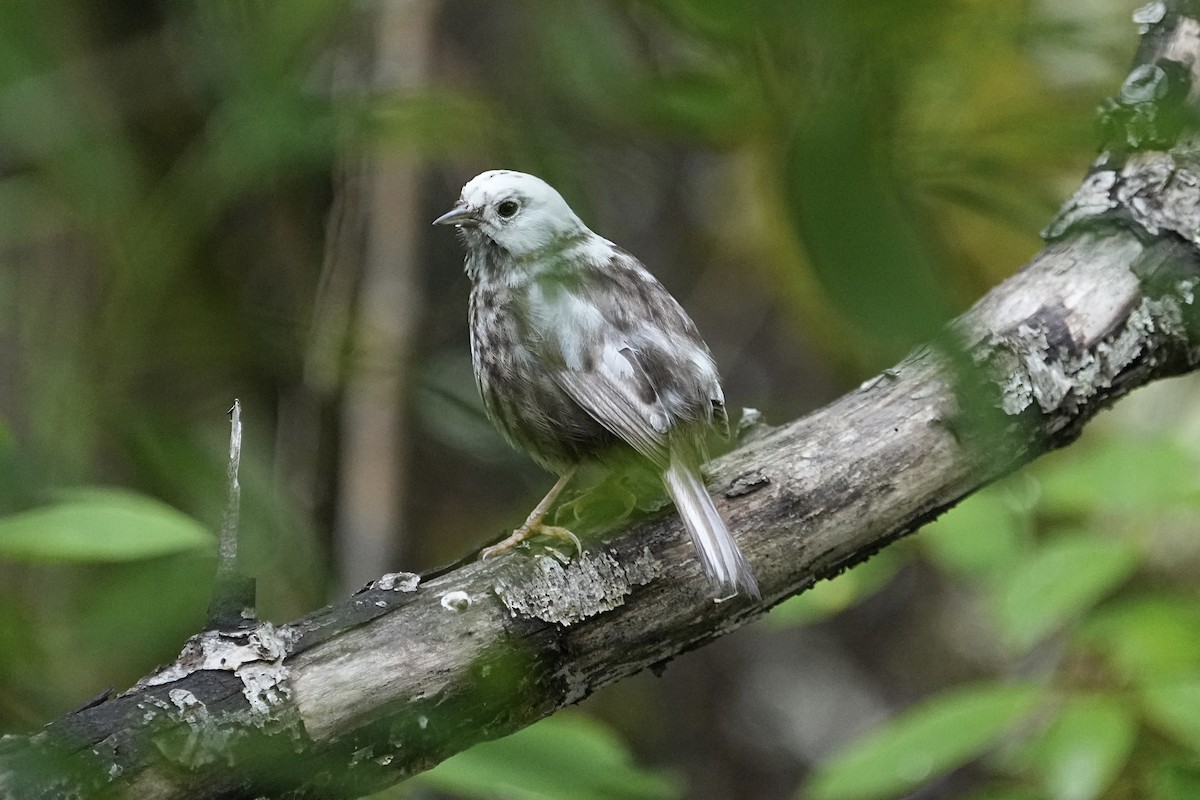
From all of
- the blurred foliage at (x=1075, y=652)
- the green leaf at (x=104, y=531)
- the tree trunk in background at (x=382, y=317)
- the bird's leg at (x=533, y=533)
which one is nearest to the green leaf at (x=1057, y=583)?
the blurred foliage at (x=1075, y=652)

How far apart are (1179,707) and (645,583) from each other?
869 mm

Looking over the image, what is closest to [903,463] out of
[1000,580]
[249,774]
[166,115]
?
[1000,580]

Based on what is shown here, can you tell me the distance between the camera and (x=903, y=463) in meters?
1.92

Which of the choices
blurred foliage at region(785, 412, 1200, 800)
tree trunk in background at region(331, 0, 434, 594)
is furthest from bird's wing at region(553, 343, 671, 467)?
tree trunk in background at region(331, 0, 434, 594)

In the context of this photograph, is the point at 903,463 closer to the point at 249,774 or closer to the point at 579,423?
the point at 579,423

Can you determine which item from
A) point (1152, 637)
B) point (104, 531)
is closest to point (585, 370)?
point (104, 531)

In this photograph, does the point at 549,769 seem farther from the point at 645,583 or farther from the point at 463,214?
the point at 463,214

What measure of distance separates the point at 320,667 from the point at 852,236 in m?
1.27

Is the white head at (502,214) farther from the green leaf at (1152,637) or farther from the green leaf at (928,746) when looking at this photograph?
the green leaf at (1152,637)

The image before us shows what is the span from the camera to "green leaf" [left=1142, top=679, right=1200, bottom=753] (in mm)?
1781

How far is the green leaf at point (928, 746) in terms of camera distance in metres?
1.80

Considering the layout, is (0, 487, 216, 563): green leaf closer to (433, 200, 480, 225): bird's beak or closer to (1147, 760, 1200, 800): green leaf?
(433, 200, 480, 225): bird's beak

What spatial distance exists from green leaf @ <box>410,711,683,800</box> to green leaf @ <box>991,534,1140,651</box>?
0.70 metres

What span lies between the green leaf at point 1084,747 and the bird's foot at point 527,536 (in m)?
0.83
